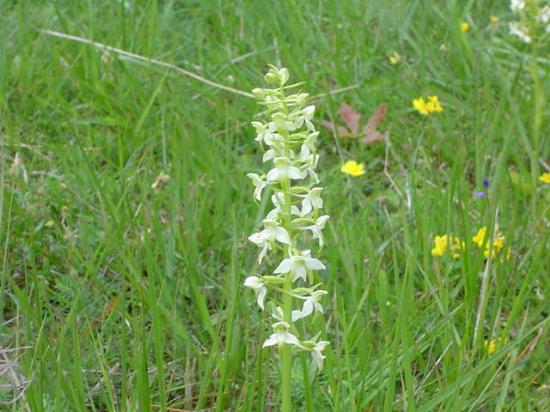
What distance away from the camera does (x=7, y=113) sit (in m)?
3.51

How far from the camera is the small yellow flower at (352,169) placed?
3.17m

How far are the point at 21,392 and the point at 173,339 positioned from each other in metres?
0.53

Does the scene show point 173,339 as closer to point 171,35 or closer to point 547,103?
point 547,103

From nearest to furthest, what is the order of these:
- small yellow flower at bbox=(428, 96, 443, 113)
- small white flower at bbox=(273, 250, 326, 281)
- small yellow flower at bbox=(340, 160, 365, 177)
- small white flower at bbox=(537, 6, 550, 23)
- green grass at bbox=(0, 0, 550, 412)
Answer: small white flower at bbox=(273, 250, 326, 281)
green grass at bbox=(0, 0, 550, 412)
small yellow flower at bbox=(340, 160, 365, 177)
small yellow flower at bbox=(428, 96, 443, 113)
small white flower at bbox=(537, 6, 550, 23)

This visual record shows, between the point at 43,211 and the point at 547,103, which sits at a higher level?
the point at 547,103

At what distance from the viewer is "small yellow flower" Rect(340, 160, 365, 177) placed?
3.17 meters

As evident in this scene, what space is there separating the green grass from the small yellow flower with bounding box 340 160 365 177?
5 centimetres

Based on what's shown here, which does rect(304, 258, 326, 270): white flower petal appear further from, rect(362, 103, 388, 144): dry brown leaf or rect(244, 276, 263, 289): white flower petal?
rect(362, 103, 388, 144): dry brown leaf

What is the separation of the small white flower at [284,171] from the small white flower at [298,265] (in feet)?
0.47

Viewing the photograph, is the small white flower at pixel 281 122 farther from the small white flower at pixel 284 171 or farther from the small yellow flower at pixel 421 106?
the small yellow flower at pixel 421 106

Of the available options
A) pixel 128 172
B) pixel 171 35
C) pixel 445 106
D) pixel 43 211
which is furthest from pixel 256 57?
pixel 43 211

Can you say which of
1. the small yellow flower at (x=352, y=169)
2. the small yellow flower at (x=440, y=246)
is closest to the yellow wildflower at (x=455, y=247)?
the small yellow flower at (x=440, y=246)

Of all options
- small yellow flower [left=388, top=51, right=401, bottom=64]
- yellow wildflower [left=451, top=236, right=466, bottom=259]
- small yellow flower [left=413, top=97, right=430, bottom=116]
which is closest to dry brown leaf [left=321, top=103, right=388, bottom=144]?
small yellow flower [left=413, top=97, right=430, bottom=116]

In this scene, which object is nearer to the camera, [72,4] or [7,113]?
[7,113]
